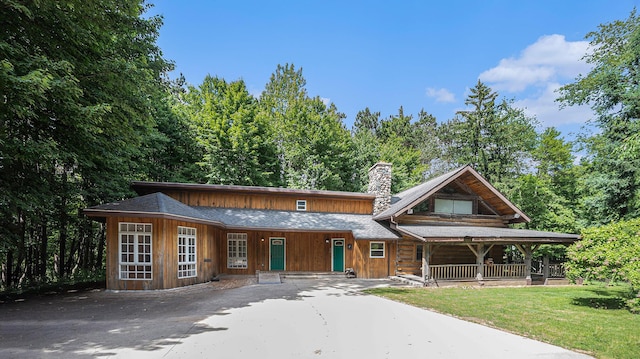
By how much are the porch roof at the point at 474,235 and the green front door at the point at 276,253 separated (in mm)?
6261

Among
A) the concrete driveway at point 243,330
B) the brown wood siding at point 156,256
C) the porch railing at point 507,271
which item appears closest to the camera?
the concrete driveway at point 243,330

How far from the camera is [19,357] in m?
4.89

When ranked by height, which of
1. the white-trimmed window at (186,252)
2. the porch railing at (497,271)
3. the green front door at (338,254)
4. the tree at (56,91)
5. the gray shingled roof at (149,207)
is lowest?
the porch railing at (497,271)

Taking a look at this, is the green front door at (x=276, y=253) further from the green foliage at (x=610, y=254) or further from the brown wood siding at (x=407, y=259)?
the green foliage at (x=610, y=254)

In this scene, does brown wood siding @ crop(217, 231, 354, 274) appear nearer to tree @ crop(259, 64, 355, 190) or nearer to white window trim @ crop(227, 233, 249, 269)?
white window trim @ crop(227, 233, 249, 269)

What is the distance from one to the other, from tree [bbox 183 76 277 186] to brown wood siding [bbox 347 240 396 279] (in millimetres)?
12136

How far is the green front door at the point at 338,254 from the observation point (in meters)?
17.0

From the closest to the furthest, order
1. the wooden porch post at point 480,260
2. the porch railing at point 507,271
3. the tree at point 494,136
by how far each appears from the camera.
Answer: the wooden porch post at point 480,260 → the porch railing at point 507,271 → the tree at point 494,136

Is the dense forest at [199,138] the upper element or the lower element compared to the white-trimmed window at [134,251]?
upper

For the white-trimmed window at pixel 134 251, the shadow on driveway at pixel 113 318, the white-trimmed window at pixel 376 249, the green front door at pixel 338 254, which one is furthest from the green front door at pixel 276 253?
the white-trimmed window at pixel 134 251

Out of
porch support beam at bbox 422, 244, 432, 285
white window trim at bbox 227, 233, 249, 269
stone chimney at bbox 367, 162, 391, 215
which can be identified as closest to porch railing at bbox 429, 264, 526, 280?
porch support beam at bbox 422, 244, 432, 285

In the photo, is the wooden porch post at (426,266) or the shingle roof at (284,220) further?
the wooden porch post at (426,266)

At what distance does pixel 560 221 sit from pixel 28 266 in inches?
1270

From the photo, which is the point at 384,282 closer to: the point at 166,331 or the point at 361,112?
the point at 166,331
